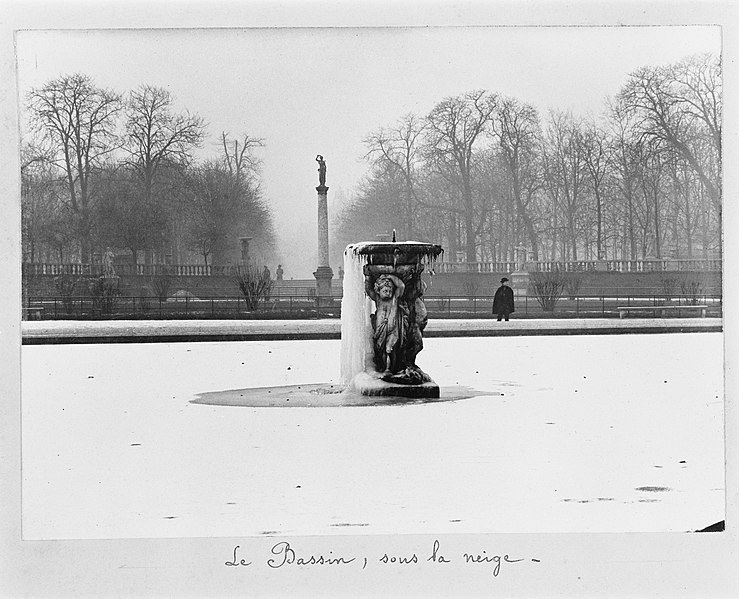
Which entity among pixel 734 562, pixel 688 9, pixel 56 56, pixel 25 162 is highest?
pixel 56 56

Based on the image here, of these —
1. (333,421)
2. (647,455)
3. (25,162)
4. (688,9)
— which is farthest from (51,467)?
(25,162)

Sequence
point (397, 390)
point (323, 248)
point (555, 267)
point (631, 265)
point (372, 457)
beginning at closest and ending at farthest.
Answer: point (372, 457), point (397, 390), point (323, 248), point (555, 267), point (631, 265)

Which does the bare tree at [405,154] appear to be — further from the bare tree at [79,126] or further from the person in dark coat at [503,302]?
the person in dark coat at [503,302]

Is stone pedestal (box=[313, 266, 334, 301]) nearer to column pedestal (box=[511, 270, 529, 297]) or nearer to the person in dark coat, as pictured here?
column pedestal (box=[511, 270, 529, 297])

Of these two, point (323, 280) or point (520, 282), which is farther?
point (520, 282)

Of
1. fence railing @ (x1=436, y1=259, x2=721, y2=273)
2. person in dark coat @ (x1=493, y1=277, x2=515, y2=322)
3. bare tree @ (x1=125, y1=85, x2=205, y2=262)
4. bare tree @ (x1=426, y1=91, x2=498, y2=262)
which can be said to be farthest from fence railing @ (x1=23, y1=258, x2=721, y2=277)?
person in dark coat @ (x1=493, y1=277, x2=515, y2=322)

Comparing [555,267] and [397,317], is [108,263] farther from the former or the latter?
[397,317]

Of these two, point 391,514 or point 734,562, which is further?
point 391,514

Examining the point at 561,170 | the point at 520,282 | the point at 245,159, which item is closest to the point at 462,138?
the point at 561,170

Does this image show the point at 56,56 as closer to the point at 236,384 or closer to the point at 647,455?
the point at 236,384

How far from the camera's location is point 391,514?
6.38 metres

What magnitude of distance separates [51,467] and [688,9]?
20.3ft

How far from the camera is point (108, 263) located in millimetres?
49812

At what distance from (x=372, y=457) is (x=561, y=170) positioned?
4933 cm
